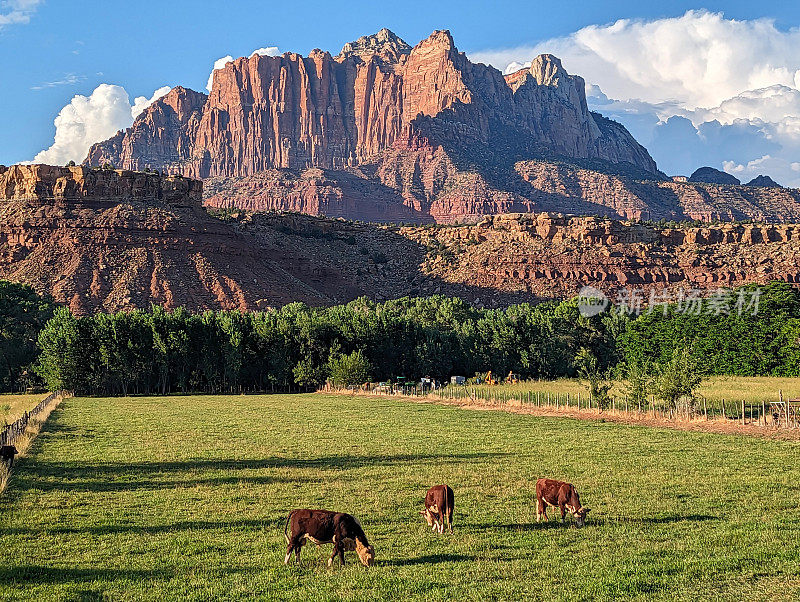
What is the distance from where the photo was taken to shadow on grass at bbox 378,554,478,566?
13.4 metres

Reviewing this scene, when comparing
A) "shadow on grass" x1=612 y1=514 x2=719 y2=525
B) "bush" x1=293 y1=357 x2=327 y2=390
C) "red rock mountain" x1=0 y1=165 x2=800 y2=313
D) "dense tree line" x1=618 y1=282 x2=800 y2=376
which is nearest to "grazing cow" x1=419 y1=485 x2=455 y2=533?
"shadow on grass" x1=612 y1=514 x2=719 y2=525

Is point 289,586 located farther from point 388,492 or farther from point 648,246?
point 648,246

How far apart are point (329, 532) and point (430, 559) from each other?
1936 millimetres

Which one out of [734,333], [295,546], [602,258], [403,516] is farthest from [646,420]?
[602,258]

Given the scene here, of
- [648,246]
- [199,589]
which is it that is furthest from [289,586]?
[648,246]

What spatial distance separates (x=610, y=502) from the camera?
18.4 m

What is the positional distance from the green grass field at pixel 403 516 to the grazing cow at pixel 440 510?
13.2 inches

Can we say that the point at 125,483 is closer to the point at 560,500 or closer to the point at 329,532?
the point at 329,532

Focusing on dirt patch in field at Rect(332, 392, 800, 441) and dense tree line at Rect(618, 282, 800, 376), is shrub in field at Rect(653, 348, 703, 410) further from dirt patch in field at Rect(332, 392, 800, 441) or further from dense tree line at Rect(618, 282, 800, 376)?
dense tree line at Rect(618, 282, 800, 376)

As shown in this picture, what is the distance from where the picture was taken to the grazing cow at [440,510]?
15430 mm

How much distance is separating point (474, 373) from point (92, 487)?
59.5 metres

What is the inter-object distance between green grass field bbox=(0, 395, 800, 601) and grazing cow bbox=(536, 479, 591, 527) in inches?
12.2

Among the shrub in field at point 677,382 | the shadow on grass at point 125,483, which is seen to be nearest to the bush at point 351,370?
the shrub in field at point 677,382

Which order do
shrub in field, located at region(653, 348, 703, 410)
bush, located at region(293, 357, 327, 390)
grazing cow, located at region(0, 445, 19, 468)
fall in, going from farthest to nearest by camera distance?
bush, located at region(293, 357, 327, 390) → shrub in field, located at region(653, 348, 703, 410) → grazing cow, located at region(0, 445, 19, 468)
